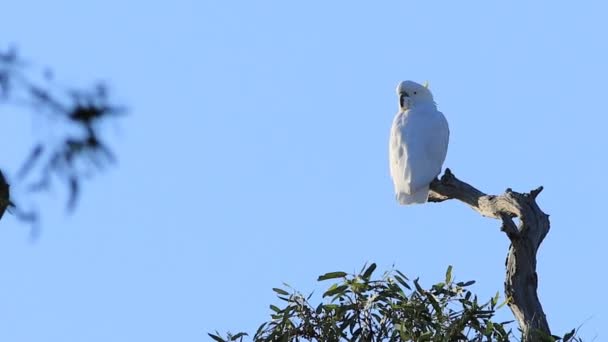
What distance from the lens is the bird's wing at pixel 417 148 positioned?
257 inches

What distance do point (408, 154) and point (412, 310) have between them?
2.64m

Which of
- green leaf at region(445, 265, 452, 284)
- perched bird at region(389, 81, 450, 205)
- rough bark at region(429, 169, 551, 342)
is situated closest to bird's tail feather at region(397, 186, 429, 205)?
perched bird at region(389, 81, 450, 205)

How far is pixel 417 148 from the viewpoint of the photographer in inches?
272

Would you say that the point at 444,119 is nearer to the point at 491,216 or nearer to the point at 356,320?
the point at 491,216

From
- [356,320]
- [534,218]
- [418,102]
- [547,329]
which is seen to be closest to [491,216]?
[534,218]

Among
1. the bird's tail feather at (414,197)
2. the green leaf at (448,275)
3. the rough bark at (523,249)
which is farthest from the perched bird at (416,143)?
the green leaf at (448,275)

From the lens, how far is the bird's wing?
6539 millimetres

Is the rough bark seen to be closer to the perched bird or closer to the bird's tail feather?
the bird's tail feather

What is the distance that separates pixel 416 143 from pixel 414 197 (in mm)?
551

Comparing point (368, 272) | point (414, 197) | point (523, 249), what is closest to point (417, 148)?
point (414, 197)

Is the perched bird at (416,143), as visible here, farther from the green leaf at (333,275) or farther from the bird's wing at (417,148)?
the green leaf at (333,275)

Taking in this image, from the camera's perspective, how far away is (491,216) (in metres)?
5.14

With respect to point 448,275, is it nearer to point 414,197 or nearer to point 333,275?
point 333,275

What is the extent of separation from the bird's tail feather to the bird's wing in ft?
0.06
